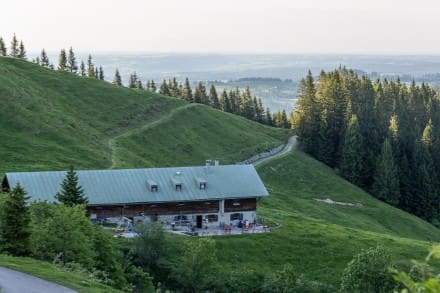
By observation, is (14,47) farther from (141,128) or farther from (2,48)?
(141,128)

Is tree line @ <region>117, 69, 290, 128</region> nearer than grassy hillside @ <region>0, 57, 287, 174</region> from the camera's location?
No

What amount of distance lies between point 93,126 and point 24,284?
261ft

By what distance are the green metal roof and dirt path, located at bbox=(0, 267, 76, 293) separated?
84.1ft

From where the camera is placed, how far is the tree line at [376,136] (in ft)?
365

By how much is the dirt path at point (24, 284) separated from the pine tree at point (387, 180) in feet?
285

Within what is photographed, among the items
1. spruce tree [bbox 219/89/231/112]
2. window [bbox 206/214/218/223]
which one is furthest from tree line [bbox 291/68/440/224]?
window [bbox 206/214/218/223]

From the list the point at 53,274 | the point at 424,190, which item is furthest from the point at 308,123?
the point at 53,274

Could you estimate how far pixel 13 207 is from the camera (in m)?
36.8

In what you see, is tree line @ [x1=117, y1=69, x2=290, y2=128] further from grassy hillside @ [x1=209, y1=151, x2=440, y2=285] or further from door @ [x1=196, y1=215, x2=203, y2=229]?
door @ [x1=196, y1=215, x2=203, y2=229]

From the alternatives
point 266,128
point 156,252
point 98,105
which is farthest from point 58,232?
point 266,128

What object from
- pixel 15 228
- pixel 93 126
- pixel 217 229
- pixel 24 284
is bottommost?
pixel 217 229

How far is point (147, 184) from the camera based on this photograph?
6094 centimetres

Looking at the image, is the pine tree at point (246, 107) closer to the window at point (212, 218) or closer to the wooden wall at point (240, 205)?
the wooden wall at point (240, 205)

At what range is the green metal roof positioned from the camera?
57906 millimetres
